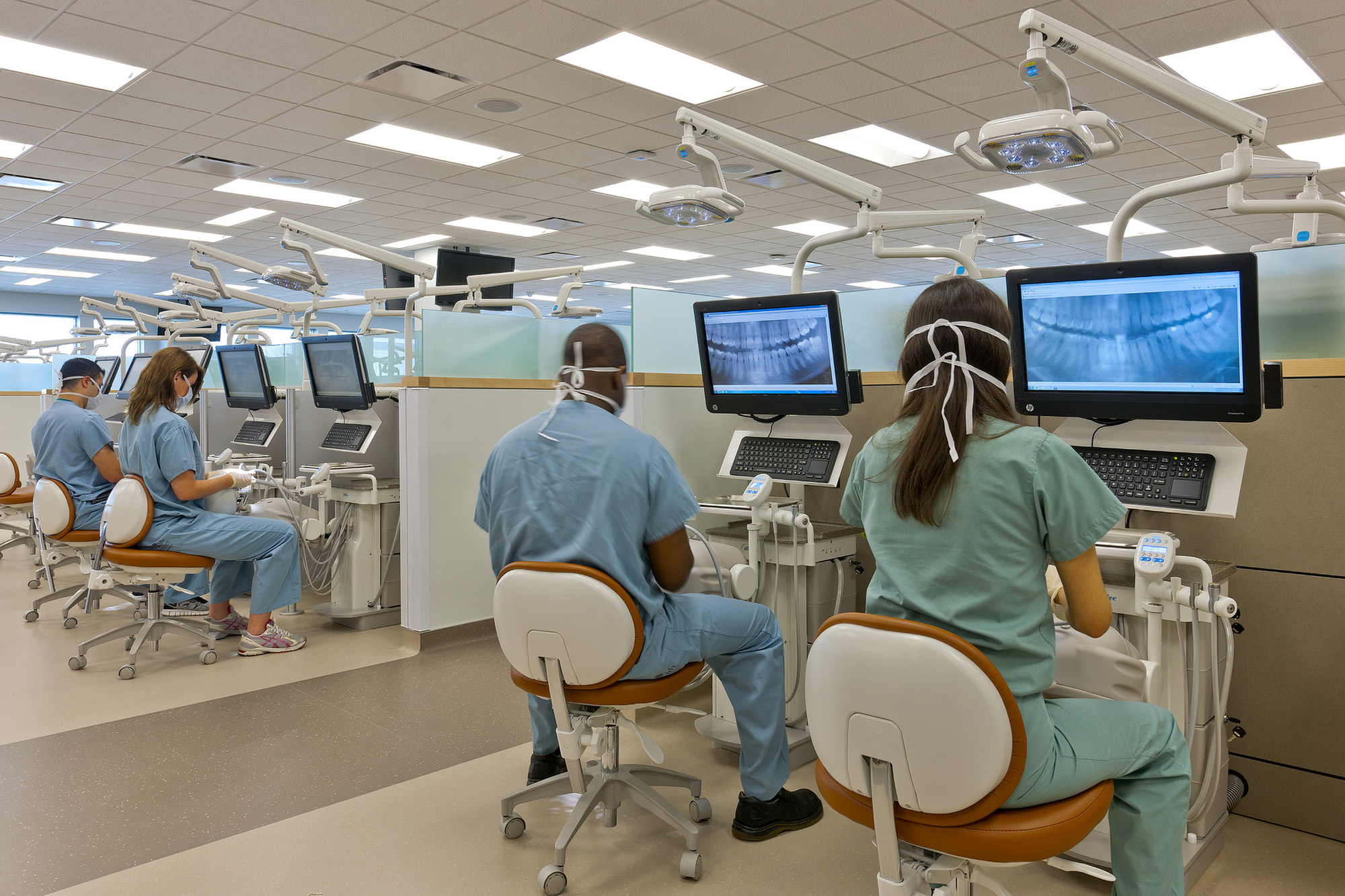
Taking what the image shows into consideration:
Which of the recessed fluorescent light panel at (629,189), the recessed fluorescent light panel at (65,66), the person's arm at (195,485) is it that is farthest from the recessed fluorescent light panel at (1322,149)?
the recessed fluorescent light panel at (65,66)

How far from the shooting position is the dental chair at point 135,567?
3342 millimetres

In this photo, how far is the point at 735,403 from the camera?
280cm

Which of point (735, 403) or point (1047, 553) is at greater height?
point (735, 403)

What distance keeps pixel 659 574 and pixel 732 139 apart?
4.33 feet

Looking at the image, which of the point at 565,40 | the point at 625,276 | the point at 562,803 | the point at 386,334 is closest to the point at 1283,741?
the point at 562,803

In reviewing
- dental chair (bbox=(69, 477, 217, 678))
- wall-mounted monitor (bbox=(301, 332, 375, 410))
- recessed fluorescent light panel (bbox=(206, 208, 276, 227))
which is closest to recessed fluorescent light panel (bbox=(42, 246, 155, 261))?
recessed fluorescent light panel (bbox=(206, 208, 276, 227))

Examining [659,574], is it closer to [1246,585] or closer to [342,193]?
[1246,585]

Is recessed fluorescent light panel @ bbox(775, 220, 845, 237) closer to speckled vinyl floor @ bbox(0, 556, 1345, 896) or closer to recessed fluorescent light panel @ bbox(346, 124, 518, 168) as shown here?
recessed fluorescent light panel @ bbox(346, 124, 518, 168)

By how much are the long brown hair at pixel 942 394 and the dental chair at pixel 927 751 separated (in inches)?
8.5

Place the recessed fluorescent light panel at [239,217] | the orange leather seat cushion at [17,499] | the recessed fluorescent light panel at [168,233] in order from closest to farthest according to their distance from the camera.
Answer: the orange leather seat cushion at [17,499], the recessed fluorescent light panel at [239,217], the recessed fluorescent light panel at [168,233]

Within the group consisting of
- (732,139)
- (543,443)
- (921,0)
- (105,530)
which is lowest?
(105,530)

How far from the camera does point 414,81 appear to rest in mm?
5062

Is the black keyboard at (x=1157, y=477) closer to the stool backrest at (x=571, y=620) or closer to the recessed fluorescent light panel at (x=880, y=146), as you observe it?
the stool backrest at (x=571, y=620)

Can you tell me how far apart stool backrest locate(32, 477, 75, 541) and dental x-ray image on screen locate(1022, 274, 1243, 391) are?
3.80m
